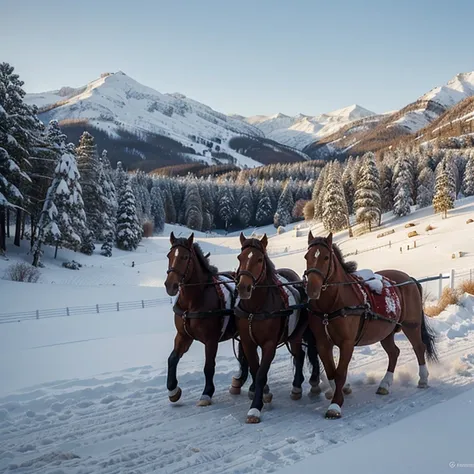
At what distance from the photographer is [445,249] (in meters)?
33.8

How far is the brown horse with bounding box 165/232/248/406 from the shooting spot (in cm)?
614

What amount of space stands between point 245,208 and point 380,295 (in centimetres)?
9143

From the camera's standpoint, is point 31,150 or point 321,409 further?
point 31,150

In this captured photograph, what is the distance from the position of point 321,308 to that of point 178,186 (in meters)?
93.9

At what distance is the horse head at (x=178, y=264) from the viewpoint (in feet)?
19.0

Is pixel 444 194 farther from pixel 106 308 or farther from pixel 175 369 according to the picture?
pixel 175 369

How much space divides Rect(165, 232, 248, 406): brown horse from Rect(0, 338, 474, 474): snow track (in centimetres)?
58

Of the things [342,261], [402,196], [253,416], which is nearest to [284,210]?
[402,196]

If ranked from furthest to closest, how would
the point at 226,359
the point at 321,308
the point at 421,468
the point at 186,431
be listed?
the point at 226,359 < the point at 321,308 < the point at 186,431 < the point at 421,468

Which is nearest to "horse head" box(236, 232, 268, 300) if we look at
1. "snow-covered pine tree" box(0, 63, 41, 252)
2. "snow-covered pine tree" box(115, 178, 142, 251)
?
"snow-covered pine tree" box(0, 63, 41, 252)

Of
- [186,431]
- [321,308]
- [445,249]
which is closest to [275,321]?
[321,308]

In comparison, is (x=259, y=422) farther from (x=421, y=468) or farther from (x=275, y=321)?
(x=421, y=468)

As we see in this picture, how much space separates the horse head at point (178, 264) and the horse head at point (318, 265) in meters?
1.71

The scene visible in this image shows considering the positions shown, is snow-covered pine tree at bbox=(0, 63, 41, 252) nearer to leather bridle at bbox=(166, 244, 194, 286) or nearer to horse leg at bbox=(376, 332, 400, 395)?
leather bridle at bbox=(166, 244, 194, 286)
